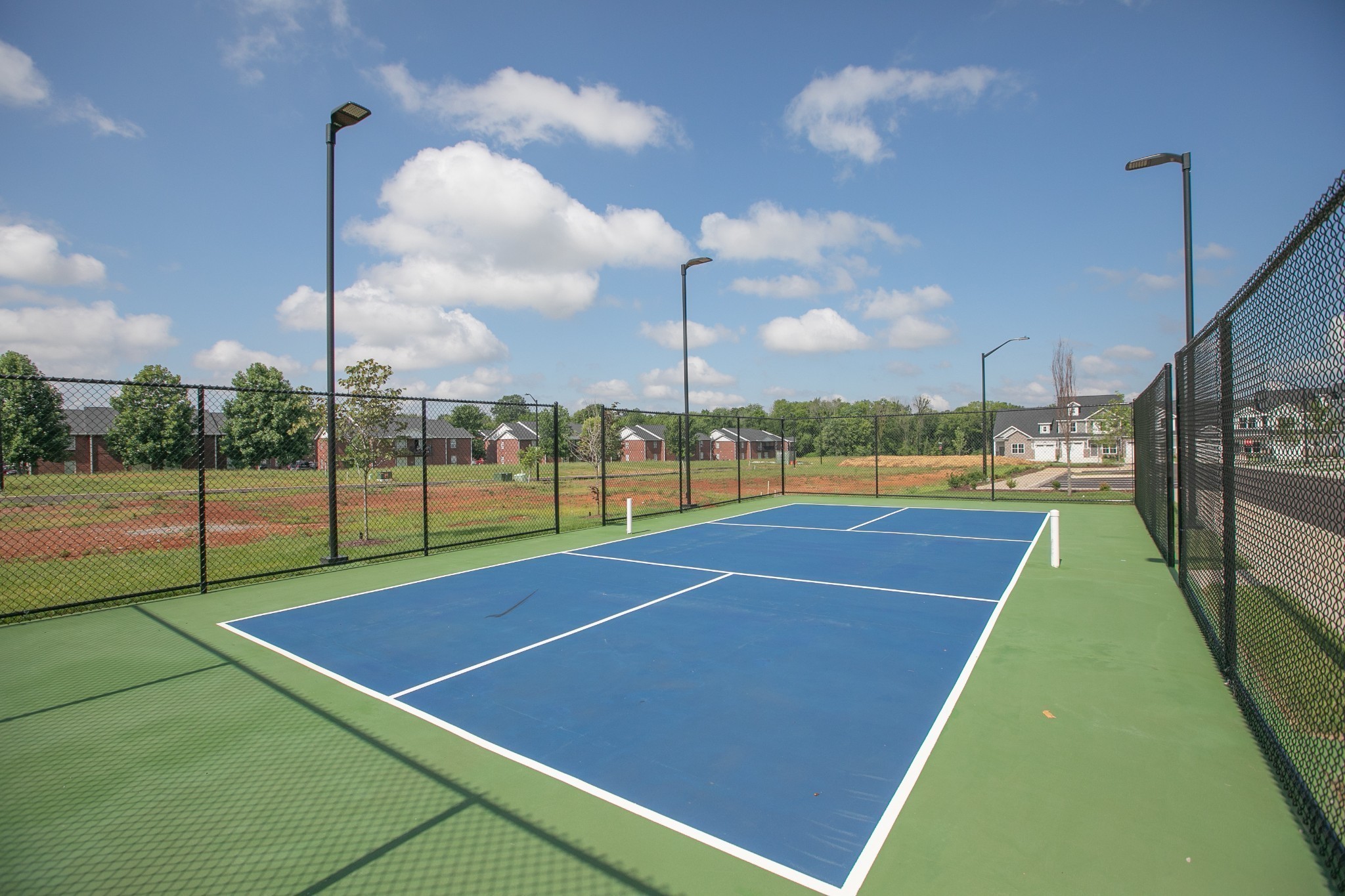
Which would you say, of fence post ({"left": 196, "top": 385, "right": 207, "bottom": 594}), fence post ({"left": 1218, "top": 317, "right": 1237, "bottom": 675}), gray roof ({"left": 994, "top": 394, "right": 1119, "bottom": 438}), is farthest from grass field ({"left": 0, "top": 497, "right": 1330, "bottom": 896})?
gray roof ({"left": 994, "top": 394, "right": 1119, "bottom": 438})

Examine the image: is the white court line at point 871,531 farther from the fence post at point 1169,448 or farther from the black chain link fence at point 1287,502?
the black chain link fence at point 1287,502

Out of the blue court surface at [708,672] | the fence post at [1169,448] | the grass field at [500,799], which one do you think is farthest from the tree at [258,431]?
the fence post at [1169,448]

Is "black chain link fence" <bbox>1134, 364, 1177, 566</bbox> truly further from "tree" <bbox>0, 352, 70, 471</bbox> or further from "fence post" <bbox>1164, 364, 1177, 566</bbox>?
"tree" <bbox>0, 352, 70, 471</bbox>

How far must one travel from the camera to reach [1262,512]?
4.30 metres

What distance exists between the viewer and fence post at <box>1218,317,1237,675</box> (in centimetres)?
482

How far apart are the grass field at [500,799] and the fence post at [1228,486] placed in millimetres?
399

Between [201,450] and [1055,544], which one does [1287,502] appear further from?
[201,450]

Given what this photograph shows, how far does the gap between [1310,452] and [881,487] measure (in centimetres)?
2597

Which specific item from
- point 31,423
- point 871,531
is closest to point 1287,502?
point 871,531

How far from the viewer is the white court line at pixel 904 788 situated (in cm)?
287

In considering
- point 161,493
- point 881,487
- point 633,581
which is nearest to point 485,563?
point 633,581

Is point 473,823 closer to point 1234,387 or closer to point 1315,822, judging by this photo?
point 1315,822

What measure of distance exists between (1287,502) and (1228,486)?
1.50 m

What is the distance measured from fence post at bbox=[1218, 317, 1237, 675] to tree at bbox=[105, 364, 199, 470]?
11.8 m
